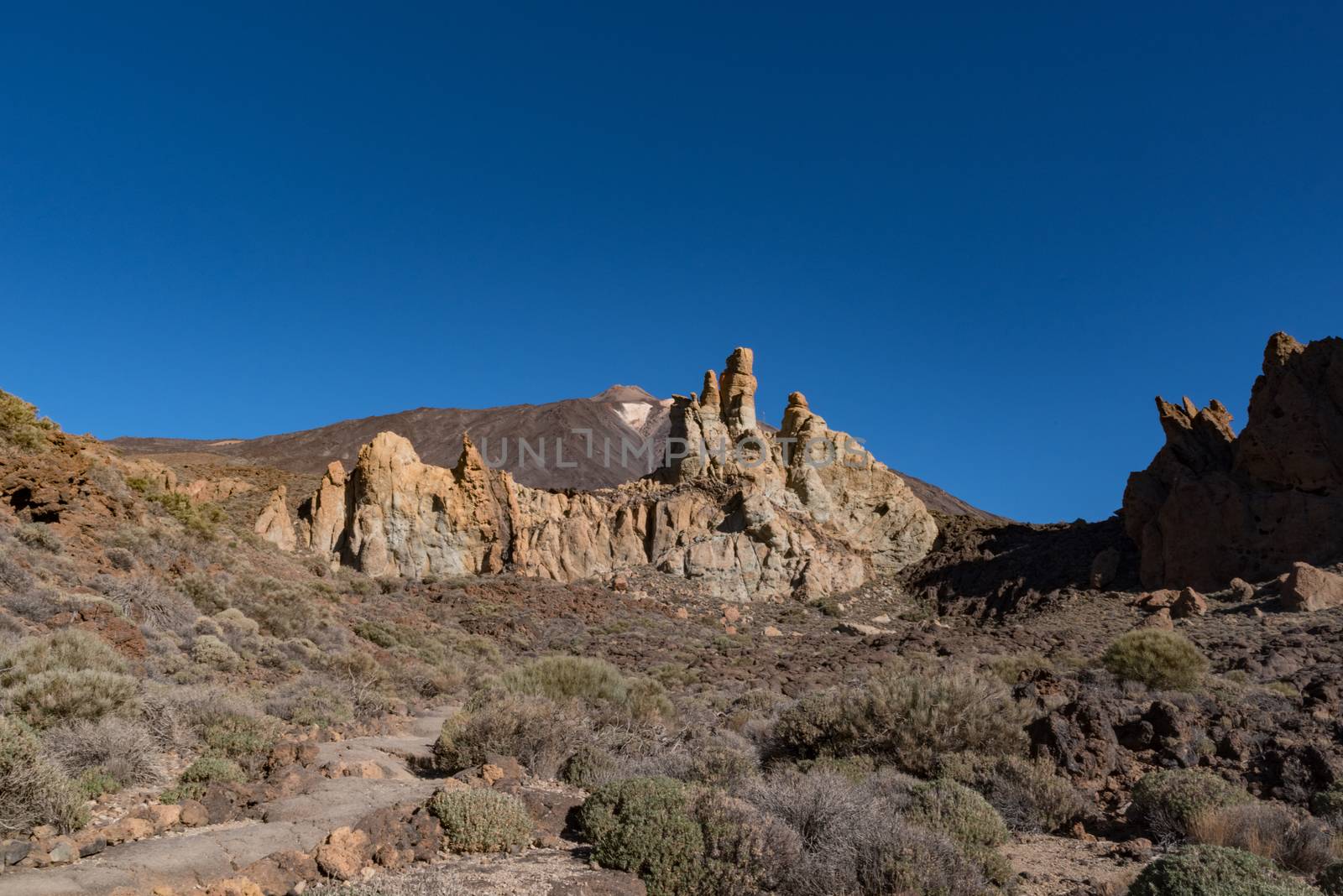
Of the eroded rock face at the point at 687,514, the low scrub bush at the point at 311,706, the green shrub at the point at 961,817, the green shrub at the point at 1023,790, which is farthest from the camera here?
the eroded rock face at the point at 687,514

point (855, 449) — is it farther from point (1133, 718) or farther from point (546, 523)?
point (1133, 718)

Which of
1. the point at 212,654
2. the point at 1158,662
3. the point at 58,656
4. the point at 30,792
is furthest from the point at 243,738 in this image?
the point at 1158,662

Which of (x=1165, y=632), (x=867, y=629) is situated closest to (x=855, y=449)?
(x=867, y=629)

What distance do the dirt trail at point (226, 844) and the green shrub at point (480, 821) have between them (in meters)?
0.94

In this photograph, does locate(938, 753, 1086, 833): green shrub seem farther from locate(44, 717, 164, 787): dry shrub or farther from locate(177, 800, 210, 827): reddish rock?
locate(44, 717, 164, 787): dry shrub

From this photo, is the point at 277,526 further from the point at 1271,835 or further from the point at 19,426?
the point at 1271,835

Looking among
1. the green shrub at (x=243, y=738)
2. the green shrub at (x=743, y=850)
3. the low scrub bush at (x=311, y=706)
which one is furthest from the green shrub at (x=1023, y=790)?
the low scrub bush at (x=311, y=706)

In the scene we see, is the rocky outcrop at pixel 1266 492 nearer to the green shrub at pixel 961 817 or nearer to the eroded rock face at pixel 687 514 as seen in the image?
the eroded rock face at pixel 687 514

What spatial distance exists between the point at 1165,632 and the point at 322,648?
17.9 metres

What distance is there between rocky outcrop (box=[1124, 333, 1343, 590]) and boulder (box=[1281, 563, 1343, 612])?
598 cm

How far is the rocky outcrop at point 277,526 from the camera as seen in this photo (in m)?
32.6

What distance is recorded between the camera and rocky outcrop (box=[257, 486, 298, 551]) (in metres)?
32.6

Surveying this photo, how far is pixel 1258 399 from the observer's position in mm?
34969

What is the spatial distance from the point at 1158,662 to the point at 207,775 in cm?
1566
